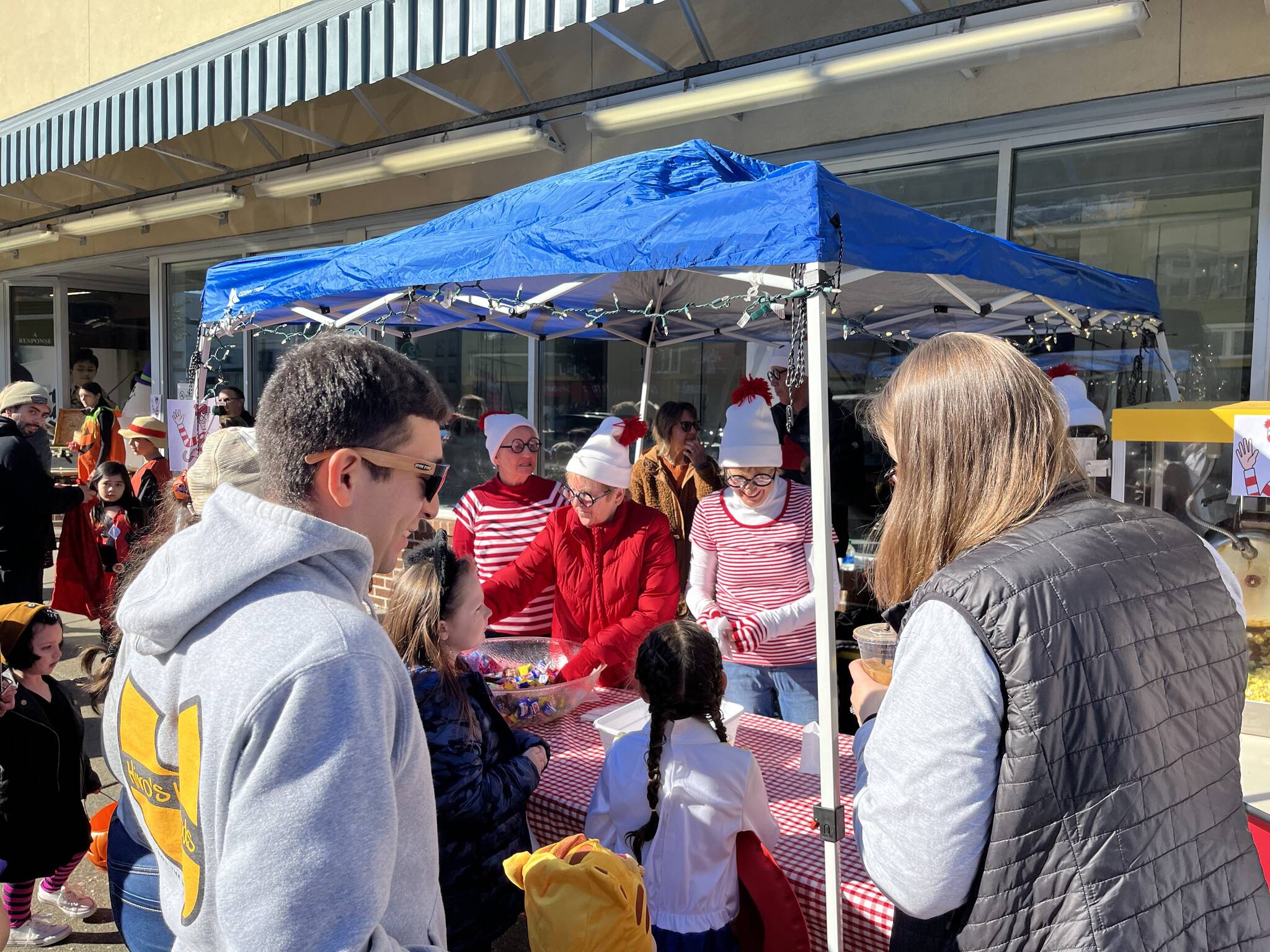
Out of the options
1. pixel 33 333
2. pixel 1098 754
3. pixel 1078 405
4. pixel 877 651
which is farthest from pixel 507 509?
pixel 33 333

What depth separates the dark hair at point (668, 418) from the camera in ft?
16.1

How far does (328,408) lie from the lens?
1.07 m

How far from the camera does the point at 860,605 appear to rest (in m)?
4.43

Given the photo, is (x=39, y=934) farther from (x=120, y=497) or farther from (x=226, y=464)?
(x=120, y=497)

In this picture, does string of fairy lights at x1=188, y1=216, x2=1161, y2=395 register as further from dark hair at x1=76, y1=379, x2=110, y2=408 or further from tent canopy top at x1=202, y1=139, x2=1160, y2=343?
dark hair at x1=76, y1=379, x2=110, y2=408

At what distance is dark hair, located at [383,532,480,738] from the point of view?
213cm

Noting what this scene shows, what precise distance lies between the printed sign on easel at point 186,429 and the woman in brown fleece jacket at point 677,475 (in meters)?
2.23

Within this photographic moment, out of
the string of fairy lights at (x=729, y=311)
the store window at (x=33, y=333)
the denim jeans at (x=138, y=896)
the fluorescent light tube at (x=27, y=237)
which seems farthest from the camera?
the store window at (x=33, y=333)

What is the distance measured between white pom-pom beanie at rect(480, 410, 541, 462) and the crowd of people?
6.44ft

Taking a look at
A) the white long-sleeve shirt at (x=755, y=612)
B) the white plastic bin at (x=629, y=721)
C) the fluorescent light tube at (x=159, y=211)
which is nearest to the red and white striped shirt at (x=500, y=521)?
the white long-sleeve shirt at (x=755, y=612)

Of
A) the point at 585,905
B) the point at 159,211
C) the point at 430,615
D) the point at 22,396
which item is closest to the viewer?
the point at 585,905

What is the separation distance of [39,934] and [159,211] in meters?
7.21

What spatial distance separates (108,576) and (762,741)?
4782 mm

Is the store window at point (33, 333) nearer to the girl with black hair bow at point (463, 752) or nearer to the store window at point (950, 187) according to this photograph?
the store window at point (950, 187)
